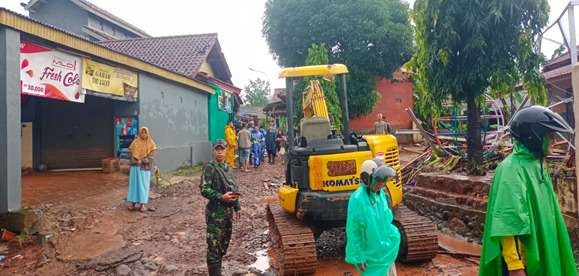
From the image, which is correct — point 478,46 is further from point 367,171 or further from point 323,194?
point 367,171

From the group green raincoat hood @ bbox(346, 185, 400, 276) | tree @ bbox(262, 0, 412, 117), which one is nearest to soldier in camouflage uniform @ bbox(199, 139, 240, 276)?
green raincoat hood @ bbox(346, 185, 400, 276)

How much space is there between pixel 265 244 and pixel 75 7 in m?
19.4

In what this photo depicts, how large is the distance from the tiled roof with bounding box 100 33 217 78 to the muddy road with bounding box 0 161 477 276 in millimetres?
9273

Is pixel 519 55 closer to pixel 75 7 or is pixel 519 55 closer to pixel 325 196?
pixel 325 196

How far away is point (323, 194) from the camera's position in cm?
476

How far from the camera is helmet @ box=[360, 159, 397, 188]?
10.1 feet

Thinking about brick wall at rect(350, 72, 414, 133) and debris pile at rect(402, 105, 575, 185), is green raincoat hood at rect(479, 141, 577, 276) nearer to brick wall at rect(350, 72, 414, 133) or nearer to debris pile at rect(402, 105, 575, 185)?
debris pile at rect(402, 105, 575, 185)

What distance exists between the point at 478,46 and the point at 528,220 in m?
5.27

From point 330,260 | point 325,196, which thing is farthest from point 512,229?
point 330,260

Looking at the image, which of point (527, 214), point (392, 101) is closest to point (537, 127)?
point (527, 214)

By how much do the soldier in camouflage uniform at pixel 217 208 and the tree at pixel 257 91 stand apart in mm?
56942

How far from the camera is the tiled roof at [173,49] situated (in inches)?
690

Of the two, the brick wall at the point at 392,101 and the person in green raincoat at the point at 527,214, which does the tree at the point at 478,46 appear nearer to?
the person in green raincoat at the point at 527,214

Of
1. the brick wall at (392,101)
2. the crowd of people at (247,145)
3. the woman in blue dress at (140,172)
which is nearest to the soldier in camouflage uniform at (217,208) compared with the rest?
the woman in blue dress at (140,172)
